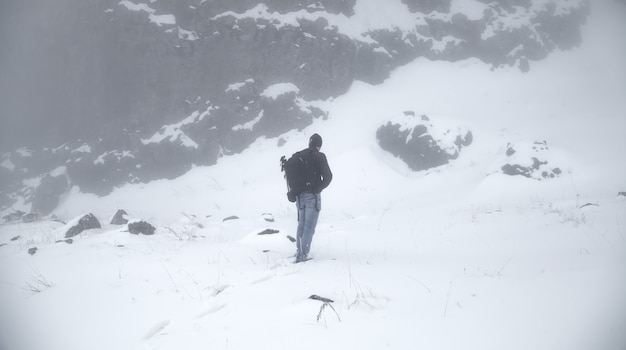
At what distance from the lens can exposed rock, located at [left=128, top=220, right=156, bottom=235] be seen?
A: 736 cm

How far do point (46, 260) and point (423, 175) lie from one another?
1662cm

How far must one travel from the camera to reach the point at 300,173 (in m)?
5.34

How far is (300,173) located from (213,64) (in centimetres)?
2404

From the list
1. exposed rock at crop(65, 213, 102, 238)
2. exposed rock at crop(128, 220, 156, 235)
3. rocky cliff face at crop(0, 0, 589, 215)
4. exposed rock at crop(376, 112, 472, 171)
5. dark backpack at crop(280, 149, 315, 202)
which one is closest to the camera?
dark backpack at crop(280, 149, 315, 202)

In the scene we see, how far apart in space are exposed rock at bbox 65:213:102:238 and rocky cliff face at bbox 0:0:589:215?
1535 centimetres

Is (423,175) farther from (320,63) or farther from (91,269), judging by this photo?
(91,269)

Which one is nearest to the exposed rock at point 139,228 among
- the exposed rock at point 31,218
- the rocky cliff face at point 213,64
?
the exposed rock at point 31,218

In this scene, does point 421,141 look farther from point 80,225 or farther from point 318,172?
point 80,225

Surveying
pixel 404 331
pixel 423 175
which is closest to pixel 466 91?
pixel 423 175

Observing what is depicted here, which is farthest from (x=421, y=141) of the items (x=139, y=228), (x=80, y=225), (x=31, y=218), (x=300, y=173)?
(x=31, y=218)

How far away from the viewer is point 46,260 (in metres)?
5.79

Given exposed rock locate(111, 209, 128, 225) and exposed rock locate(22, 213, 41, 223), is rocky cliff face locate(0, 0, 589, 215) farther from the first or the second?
exposed rock locate(111, 209, 128, 225)

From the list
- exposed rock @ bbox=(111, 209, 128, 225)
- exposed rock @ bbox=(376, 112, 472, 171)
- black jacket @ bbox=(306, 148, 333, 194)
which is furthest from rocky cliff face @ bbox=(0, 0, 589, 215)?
black jacket @ bbox=(306, 148, 333, 194)

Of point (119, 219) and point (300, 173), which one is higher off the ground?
point (300, 173)
